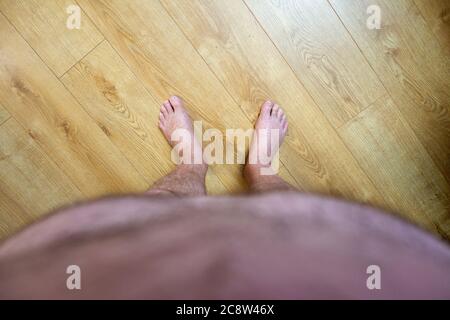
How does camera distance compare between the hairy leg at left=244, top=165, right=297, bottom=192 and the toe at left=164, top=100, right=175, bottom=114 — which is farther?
the toe at left=164, top=100, right=175, bottom=114

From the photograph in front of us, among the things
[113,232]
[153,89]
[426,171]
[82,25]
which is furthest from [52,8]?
[426,171]

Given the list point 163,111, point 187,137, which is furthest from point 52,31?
point 187,137

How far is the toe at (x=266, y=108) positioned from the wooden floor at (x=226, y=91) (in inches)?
0.8

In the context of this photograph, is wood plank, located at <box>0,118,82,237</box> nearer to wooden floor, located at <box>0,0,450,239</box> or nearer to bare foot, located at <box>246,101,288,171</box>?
wooden floor, located at <box>0,0,450,239</box>

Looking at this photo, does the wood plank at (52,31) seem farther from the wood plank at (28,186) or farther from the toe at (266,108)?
the toe at (266,108)

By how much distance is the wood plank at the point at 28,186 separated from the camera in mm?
1101

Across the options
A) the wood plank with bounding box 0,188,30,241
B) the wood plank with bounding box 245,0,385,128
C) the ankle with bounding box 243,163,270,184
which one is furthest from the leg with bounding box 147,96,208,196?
the wood plank with bounding box 0,188,30,241

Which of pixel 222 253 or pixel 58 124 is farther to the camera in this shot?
pixel 58 124

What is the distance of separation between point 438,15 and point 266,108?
1.96ft

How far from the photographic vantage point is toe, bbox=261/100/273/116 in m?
1.09

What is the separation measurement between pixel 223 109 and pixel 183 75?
161mm

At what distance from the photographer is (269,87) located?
3.60 feet

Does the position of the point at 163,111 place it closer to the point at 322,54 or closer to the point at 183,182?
the point at 183,182

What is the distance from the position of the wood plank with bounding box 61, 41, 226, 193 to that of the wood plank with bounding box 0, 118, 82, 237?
21 centimetres
